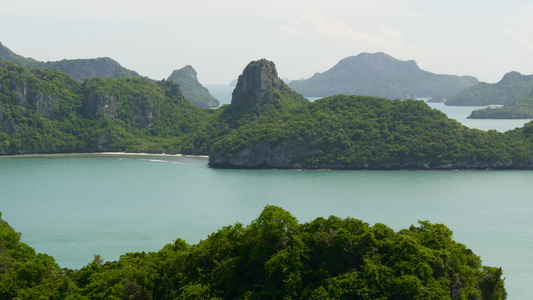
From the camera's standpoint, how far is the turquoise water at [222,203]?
43312 mm

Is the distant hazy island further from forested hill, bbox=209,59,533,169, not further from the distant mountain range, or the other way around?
the distant mountain range

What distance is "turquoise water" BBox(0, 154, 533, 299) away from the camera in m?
43.3

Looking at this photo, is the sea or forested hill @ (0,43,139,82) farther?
forested hill @ (0,43,139,82)

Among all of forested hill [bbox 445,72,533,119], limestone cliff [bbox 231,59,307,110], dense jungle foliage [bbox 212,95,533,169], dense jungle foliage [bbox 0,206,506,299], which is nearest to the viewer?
dense jungle foliage [bbox 0,206,506,299]

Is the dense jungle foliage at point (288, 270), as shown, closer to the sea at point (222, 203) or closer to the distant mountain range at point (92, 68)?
the sea at point (222, 203)

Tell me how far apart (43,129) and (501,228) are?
6972 cm

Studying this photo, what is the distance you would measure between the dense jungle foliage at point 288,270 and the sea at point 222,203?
9130mm

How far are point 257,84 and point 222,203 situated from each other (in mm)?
40455

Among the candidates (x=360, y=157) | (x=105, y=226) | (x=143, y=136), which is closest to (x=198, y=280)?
(x=105, y=226)

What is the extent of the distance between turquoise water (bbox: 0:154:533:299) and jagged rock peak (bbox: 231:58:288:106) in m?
18.5

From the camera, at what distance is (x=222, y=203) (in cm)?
5719

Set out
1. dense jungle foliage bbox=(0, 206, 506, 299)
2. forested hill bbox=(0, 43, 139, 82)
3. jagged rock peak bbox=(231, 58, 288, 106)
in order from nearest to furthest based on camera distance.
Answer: dense jungle foliage bbox=(0, 206, 506, 299) → jagged rock peak bbox=(231, 58, 288, 106) → forested hill bbox=(0, 43, 139, 82)

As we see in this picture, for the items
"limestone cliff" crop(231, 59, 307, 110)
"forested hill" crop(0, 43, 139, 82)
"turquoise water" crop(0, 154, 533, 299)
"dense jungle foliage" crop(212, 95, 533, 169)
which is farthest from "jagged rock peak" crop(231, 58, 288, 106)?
"forested hill" crop(0, 43, 139, 82)

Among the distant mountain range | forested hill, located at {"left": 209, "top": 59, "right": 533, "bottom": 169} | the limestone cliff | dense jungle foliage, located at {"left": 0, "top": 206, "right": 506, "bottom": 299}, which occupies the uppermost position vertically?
the distant mountain range
